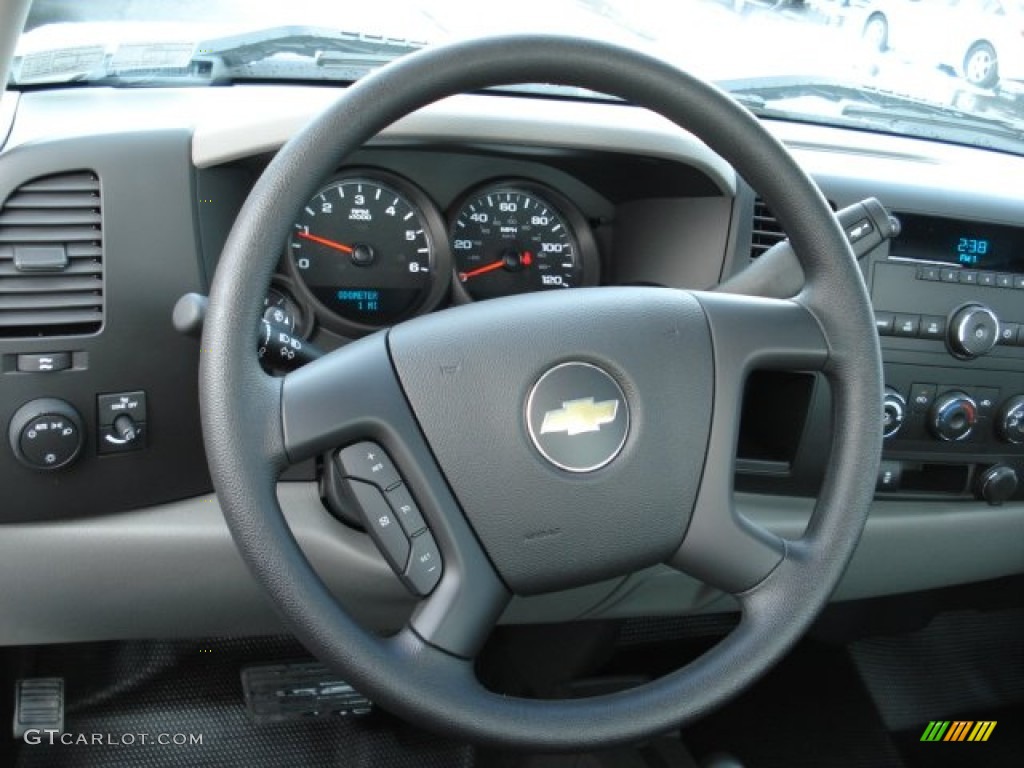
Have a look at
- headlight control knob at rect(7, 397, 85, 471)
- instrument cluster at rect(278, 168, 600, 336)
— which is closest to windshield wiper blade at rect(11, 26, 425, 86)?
instrument cluster at rect(278, 168, 600, 336)

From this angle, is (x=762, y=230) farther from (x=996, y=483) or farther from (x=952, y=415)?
(x=996, y=483)

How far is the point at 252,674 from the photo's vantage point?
1891mm

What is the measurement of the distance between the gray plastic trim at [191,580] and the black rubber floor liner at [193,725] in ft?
1.08

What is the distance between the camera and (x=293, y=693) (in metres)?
1.91

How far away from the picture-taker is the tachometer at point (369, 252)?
1521 millimetres

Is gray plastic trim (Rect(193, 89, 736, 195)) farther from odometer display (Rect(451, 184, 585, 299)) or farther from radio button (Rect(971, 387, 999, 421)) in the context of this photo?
radio button (Rect(971, 387, 999, 421))

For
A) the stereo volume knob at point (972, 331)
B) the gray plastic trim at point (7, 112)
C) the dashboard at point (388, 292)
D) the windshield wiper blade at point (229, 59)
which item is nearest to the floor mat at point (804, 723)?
the dashboard at point (388, 292)

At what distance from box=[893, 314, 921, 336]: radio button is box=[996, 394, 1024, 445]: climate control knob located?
21 centimetres

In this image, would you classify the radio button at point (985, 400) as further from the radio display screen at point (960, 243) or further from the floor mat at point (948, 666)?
the floor mat at point (948, 666)

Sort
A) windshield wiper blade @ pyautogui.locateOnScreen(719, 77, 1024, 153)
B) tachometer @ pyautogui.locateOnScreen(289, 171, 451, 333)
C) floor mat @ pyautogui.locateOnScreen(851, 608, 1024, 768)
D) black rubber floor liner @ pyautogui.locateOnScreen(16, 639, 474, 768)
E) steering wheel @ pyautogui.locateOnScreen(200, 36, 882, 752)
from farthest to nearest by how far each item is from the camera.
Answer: floor mat @ pyautogui.locateOnScreen(851, 608, 1024, 768) → windshield wiper blade @ pyautogui.locateOnScreen(719, 77, 1024, 153) → black rubber floor liner @ pyautogui.locateOnScreen(16, 639, 474, 768) → tachometer @ pyautogui.locateOnScreen(289, 171, 451, 333) → steering wheel @ pyautogui.locateOnScreen(200, 36, 882, 752)

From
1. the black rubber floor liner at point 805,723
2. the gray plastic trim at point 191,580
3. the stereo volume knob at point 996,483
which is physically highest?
the stereo volume knob at point 996,483

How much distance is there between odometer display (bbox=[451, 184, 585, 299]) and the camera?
1625 mm

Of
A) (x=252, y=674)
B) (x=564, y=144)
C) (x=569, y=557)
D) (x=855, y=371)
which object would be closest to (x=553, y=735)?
(x=569, y=557)

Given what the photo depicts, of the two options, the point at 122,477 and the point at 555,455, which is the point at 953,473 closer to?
the point at 555,455
